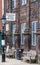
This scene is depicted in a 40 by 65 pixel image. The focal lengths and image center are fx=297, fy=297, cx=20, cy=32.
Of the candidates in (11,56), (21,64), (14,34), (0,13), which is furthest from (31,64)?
(0,13)

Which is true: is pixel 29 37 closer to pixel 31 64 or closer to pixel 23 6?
pixel 23 6

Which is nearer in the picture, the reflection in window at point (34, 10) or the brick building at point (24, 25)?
the reflection in window at point (34, 10)

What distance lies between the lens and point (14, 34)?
30.9m

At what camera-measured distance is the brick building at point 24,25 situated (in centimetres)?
2533

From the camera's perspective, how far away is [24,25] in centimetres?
2816

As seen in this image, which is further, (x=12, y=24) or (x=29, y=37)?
(x=12, y=24)

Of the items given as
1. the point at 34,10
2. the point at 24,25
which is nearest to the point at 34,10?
the point at 34,10

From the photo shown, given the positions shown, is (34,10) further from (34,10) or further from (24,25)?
(24,25)

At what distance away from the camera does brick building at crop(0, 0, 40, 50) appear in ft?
83.1

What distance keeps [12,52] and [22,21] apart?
3.19 metres

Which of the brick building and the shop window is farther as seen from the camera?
the brick building

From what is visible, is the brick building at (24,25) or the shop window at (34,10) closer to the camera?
the shop window at (34,10)

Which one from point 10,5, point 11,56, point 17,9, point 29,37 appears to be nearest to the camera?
point 29,37

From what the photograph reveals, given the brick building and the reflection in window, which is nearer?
the reflection in window
